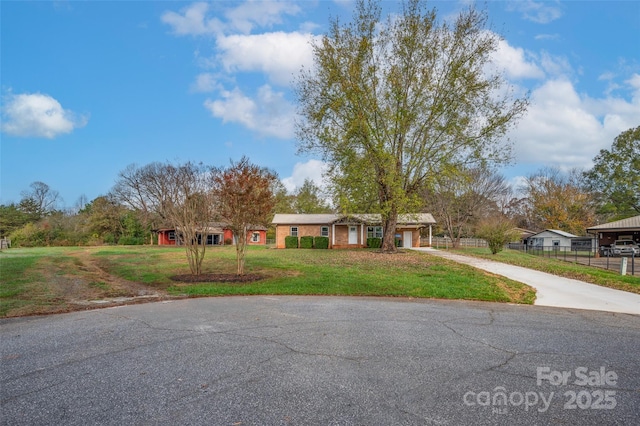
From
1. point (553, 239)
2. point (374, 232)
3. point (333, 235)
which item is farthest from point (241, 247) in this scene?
point (553, 239)

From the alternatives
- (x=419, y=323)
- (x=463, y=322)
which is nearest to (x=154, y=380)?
(x=419, y=323)

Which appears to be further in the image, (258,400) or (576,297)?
(576,297)

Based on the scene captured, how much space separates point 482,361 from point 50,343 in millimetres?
5784

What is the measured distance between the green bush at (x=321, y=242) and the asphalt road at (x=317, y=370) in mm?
27634

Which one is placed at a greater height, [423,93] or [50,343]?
[423,93]

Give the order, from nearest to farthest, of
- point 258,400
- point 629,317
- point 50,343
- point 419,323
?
point 258,400 < point 50,343 < point 419,323 < point 629,317

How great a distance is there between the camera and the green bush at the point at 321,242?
113 feet

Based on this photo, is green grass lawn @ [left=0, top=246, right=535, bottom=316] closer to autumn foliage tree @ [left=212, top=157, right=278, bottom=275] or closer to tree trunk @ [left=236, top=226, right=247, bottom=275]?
tree trunk @ [left=236, top=226, right=247, bottom=275]

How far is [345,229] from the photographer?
116 feet

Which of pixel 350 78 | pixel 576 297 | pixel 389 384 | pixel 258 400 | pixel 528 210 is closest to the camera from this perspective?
pixel 258 400

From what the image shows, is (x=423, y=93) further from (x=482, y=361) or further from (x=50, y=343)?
(x=50, y=343)

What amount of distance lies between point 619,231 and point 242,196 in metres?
37.0

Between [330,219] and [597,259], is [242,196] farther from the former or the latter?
[597,259]

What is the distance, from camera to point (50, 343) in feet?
16.6
